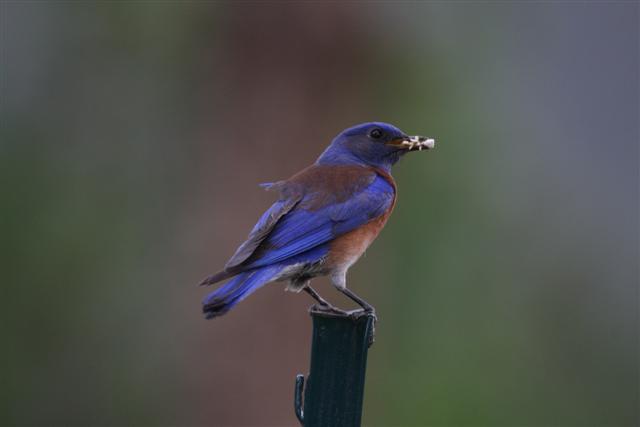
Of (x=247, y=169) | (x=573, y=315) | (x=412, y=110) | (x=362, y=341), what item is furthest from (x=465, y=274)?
(x=362, y=341)

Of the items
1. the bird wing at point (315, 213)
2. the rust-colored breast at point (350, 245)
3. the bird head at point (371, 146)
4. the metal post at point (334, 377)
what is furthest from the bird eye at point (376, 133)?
the metal post at point (334, 377)

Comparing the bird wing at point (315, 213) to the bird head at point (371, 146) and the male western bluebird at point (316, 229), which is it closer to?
the male western bluebird at point (316, 229)

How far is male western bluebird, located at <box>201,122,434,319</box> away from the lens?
436 centimetres

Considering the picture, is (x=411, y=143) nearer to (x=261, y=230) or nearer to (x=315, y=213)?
(x=315, y=213)

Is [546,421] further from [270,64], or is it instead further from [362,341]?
[362,341]

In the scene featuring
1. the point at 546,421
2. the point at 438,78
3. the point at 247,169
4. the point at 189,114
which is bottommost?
the point at 546,421

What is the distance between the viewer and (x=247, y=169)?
7500 millimetres

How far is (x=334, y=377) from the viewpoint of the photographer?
3877mm

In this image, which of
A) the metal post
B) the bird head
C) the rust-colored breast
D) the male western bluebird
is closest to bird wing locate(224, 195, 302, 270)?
the male western bluebird

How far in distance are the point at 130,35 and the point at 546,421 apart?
536 centimetres

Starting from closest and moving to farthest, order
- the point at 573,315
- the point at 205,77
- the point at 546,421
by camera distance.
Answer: the point at 205,77 < the point at 546,421 < the point at 573,315

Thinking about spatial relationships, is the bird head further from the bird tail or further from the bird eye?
the bird tail

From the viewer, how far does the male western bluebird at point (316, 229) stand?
4355mm

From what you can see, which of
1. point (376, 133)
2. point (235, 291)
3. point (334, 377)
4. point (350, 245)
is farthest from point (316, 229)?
point (376, 133)
